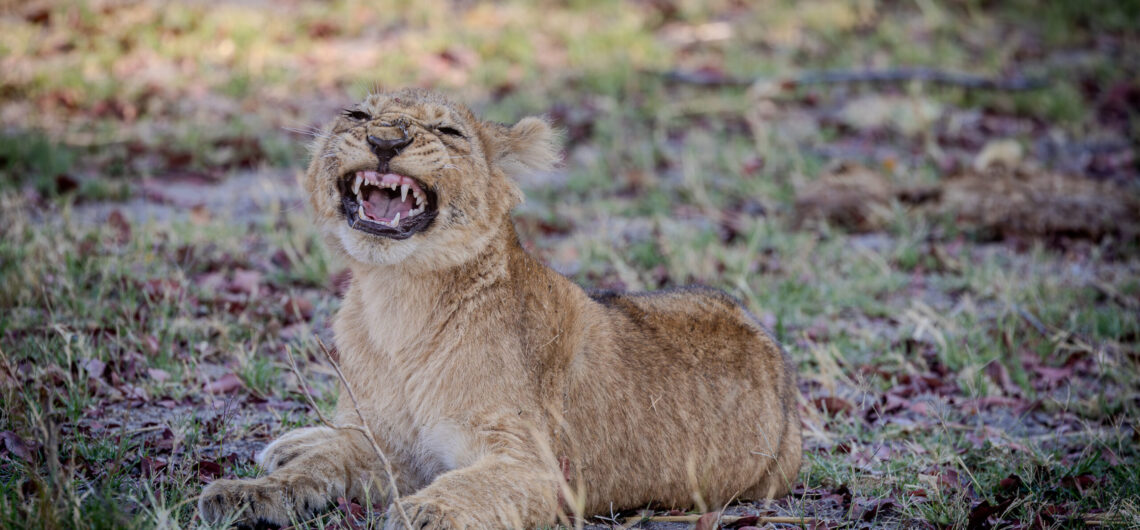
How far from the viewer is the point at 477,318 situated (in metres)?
3.56

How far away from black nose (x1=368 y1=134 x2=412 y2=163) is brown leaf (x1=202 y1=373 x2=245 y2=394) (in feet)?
5.41

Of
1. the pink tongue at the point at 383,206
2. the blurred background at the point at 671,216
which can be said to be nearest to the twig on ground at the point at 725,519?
the blurred background at the point at 671,216

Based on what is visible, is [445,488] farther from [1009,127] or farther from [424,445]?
[1009,127]

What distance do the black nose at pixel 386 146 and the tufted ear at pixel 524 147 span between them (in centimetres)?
50

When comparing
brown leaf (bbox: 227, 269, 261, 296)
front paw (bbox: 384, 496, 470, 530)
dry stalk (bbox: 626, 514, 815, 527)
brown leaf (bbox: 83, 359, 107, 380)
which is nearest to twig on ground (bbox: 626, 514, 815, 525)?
dry stalk (bbox: 626, 514, 815, 527)

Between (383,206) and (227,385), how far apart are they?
1.55 m

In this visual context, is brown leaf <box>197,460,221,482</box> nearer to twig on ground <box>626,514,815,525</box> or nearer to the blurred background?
the blurred background

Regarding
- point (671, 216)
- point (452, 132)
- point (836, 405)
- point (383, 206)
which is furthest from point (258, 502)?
point (671, 216)

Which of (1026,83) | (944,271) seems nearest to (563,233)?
(944,271)

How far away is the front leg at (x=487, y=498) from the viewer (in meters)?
3.11

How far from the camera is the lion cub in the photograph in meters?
3.39

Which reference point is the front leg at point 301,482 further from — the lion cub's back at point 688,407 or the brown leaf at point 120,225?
the brown leaf at point 120,225

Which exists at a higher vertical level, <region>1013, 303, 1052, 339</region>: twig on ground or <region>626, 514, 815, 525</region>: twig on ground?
<region>626, 514, 815, 525</region>: twig on ground

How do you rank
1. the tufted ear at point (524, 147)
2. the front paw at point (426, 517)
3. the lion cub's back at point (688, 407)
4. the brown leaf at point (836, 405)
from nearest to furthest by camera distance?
the front paw at point (426, 517) < the lion cub's back at point (688, 407) < the tufted ear at point (524, 147) < the brown leaf at point (836, 405)
